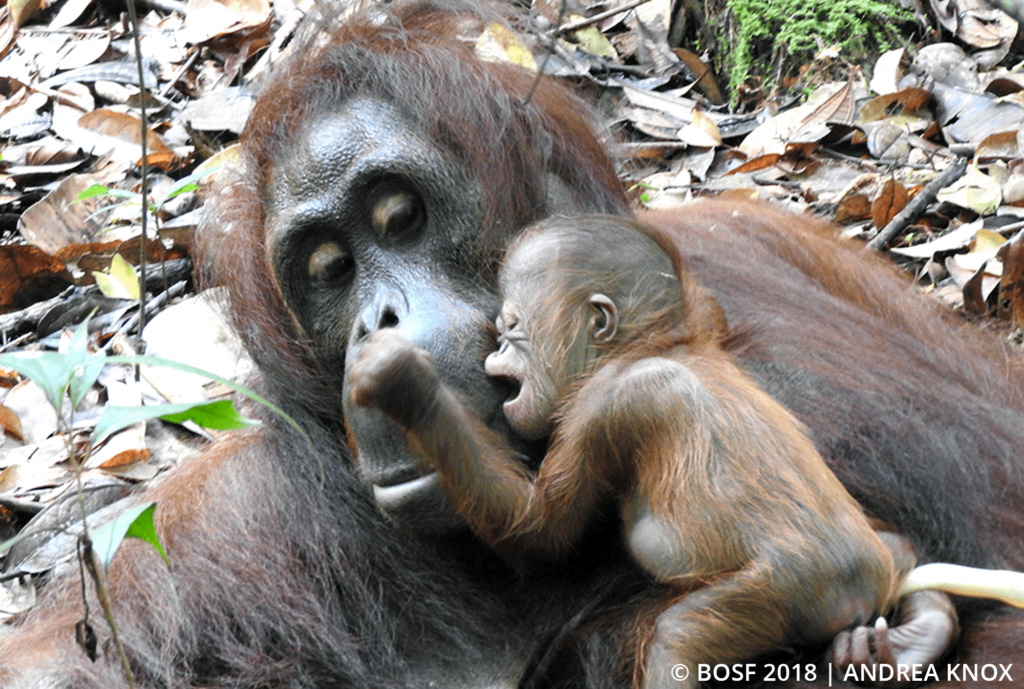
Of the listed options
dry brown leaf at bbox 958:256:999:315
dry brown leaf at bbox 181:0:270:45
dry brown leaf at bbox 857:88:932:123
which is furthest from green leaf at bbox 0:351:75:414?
dry brown leaf at bbox 181:0:270:45

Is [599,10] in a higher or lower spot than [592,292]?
lower

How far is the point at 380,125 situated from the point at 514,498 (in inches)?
36.6

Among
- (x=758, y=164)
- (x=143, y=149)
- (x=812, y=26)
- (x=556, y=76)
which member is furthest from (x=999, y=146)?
(x=143, y=149)

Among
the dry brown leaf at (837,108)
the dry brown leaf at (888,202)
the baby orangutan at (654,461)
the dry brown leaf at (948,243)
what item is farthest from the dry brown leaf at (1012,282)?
the baby orangutan at (654,461)

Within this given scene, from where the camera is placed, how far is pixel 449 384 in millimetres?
2529

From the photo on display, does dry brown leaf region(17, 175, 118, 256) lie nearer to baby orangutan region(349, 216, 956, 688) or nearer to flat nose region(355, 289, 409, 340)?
flat nose region(355, 289, 409, 340)

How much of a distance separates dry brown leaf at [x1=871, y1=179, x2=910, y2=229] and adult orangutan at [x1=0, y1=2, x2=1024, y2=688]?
1602 millimetres

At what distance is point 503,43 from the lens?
3264mm

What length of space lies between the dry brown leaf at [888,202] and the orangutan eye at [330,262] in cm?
246

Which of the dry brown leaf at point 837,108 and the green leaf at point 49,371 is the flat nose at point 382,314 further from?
the dry brown leaf at point 837,108

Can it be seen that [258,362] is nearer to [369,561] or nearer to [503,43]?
[369,561]

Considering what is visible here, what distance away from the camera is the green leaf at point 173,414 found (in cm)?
188

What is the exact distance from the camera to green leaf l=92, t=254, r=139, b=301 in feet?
15.2

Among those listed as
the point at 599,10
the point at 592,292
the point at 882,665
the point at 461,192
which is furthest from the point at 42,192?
A: the point at 882,665
